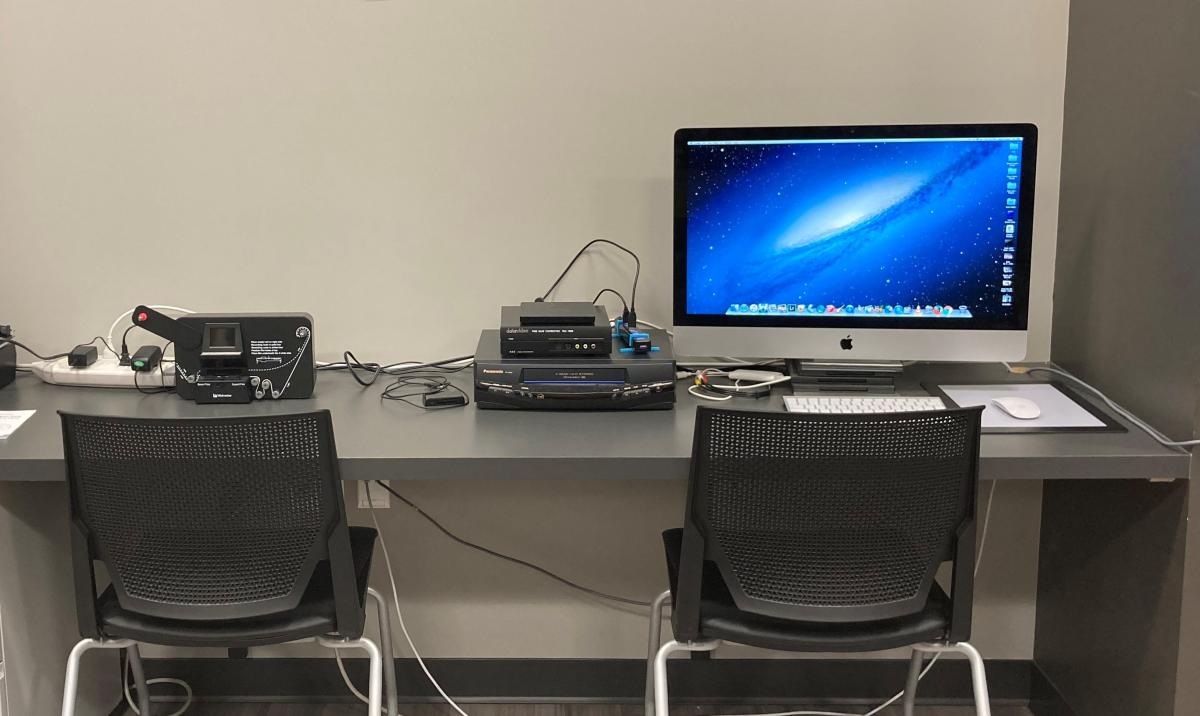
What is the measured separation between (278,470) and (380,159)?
89 centimetres

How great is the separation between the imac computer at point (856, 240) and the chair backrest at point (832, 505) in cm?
54

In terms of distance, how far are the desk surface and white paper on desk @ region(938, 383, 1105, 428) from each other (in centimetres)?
5

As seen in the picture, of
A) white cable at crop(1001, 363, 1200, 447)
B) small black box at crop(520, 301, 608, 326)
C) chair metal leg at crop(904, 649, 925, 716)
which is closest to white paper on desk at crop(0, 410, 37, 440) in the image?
small black box at crop(520, 301, 608, 326)

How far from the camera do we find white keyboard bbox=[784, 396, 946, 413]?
189 centimetres

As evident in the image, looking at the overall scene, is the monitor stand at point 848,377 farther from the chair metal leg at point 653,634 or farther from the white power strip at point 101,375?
the white power strip at point 101,375

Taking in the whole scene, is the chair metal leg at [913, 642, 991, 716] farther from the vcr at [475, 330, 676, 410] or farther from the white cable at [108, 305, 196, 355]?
the white cable at [108, 305, 196, 355]

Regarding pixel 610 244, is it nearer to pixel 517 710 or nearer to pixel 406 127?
pixel 406 127

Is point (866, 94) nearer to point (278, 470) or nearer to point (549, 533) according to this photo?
point (549, 533)

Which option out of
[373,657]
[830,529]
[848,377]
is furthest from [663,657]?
[848,377]

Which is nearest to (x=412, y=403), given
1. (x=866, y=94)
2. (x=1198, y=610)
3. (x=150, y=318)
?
(x=150, y=318)

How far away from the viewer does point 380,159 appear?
2234mm

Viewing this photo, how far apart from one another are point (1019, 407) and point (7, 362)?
6.63ft

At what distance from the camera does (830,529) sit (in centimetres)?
157

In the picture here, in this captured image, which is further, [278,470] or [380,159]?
[380,159]
